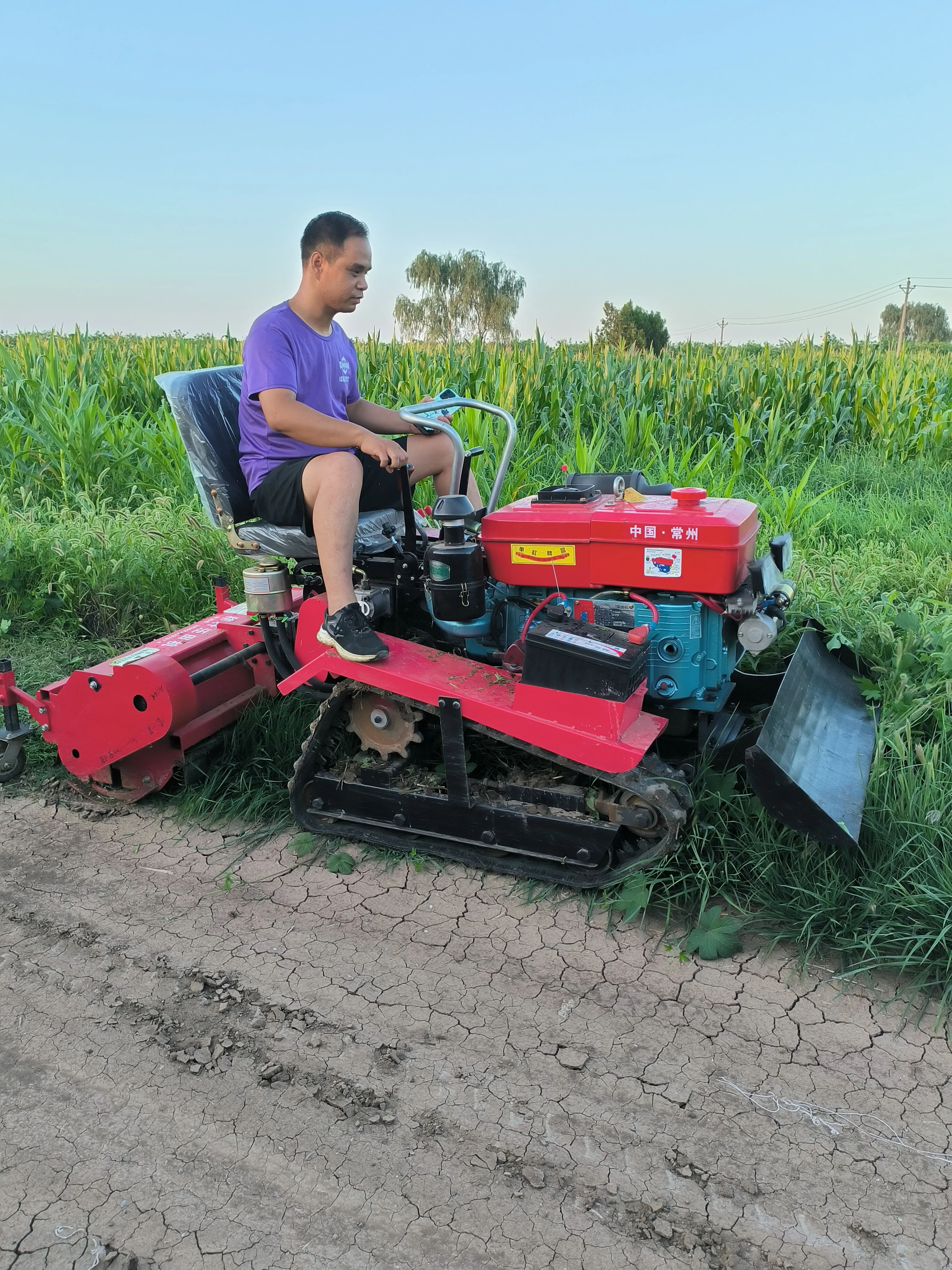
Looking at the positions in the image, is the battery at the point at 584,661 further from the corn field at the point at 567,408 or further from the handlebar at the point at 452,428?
the corn field at the point at 567,408

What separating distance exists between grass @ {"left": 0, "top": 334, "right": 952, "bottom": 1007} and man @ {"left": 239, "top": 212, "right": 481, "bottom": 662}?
88 centimetres

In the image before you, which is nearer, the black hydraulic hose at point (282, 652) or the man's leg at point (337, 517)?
the man's leg at point (337, 517)

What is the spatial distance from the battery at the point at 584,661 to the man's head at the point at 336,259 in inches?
55.7

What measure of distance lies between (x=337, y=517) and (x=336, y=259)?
93 cm

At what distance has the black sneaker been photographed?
3004 millimetres

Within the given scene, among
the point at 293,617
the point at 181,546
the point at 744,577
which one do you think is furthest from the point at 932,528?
the point at 181,546

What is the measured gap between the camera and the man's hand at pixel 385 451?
3039 millimetres

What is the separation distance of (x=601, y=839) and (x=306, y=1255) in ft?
4.52

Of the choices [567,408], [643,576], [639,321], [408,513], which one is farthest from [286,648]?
[639,321]

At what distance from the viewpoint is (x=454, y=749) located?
2.97 m

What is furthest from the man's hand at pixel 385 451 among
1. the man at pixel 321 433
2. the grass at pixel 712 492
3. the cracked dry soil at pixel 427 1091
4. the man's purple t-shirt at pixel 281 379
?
the cracked dry soil at pixel 427 1091

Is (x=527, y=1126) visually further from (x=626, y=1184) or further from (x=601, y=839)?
(x=601, y=839)

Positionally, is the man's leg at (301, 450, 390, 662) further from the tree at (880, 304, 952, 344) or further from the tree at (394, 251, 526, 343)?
the tree at (880, 304, 952, 344)

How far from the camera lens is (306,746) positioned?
3225 mm
